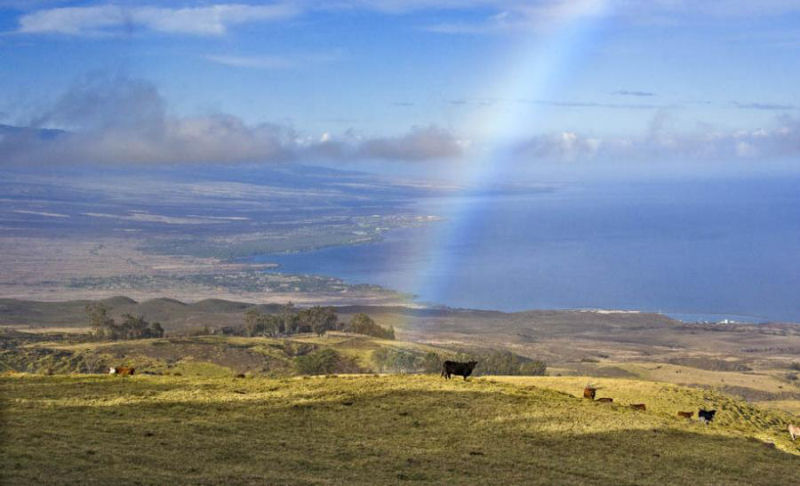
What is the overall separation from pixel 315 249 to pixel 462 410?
176 m

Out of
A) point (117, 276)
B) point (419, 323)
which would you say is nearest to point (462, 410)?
point (419, 323)

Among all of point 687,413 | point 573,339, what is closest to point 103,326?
point 573,339

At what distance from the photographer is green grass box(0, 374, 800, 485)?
14773 millimetres

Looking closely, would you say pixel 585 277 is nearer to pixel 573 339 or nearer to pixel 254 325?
pixel 573 339

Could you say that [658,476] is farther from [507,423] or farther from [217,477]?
[217,477]

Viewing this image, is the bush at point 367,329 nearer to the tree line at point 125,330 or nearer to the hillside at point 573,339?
the hillside at point 573,339

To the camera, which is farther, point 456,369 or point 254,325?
point 254,325

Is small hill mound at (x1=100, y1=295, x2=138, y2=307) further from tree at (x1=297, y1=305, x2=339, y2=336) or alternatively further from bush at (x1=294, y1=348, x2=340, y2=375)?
bush at (x1=294, y1=348, x2=340, y2=375)

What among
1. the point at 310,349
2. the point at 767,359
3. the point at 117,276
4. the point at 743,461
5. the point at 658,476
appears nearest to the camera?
the point at 658,476

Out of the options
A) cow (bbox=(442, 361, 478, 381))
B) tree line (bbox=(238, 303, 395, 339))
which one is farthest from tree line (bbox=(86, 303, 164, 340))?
cow (bbox=(442, 361, 478, 381))

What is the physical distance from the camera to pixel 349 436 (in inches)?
709

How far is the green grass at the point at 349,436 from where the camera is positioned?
14773 mm

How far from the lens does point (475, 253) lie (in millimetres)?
199375

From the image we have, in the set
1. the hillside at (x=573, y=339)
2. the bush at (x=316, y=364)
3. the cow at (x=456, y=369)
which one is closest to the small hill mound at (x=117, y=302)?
the hillside at (x=573, y=339)
